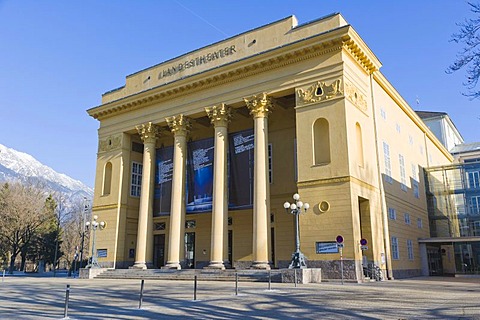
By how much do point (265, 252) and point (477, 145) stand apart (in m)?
50.6

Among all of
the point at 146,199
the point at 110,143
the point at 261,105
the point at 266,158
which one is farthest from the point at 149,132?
the point at 266,158

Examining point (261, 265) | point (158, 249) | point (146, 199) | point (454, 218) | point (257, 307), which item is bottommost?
point (257, 307)

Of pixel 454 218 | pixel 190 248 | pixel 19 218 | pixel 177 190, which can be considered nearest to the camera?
pixel 177 190

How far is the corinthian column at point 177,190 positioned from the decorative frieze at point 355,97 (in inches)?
495

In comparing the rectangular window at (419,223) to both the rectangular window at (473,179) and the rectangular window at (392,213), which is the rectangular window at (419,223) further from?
the rectangular window at (392,213)

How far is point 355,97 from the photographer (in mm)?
25906

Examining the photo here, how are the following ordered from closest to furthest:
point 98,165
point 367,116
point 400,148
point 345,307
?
point 345,307 → point 367,116 → point 400,148 → point 98,165

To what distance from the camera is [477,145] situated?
203 feet

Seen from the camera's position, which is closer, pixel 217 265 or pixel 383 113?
pixel 217 265

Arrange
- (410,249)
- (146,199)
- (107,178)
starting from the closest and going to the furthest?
(410,249) → (146,199) → (107,178)

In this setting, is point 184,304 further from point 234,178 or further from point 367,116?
point 367,116

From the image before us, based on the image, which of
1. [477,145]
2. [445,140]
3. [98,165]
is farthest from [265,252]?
[477,145]

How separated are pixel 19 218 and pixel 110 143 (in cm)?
2420

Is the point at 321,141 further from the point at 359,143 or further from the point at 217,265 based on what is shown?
the point at 217,265
